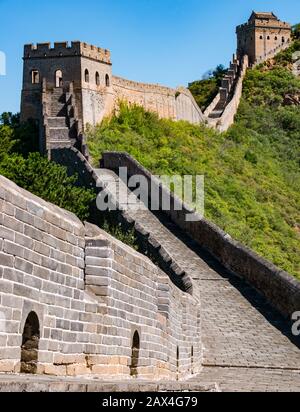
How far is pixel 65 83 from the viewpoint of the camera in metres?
Answer: 43.0

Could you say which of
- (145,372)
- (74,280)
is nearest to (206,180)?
(145,372)

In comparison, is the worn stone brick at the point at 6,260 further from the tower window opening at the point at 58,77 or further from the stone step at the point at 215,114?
the stone step at the point at 215,114

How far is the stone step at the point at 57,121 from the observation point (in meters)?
40.8

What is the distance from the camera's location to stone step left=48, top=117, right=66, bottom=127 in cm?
4084

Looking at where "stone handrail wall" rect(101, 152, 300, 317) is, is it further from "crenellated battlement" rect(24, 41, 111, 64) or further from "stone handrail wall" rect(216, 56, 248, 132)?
"stone handrail wall" rect(216, 56, 248, 132)

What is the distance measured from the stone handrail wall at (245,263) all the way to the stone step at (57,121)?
8933 millimetres

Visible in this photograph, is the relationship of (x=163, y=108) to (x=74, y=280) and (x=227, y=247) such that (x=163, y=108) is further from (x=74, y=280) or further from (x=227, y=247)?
(x=74, y=280)

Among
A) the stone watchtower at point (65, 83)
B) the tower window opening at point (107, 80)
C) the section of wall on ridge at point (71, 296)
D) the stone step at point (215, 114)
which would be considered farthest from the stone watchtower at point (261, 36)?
the section of wall on ridge at point (71, 296)

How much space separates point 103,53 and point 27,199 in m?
36.5

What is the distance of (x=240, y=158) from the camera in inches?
1998

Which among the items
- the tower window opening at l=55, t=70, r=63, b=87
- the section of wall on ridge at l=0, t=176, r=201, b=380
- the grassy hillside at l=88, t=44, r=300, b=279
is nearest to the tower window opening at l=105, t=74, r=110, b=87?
the grassy hillside at l=88, t=44, r=300, b=279

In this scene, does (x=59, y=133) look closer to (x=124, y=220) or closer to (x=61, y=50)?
(x=61, y=50)

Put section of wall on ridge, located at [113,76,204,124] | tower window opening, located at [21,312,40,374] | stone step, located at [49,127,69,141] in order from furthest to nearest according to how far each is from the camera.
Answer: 1. section of wall on ridge, located at [113,76,204,124]
2. stone step, located at [49,127,69,141]
3. tower window opening, located at [21,312,40,374]

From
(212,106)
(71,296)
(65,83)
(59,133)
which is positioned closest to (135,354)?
(71,296)
